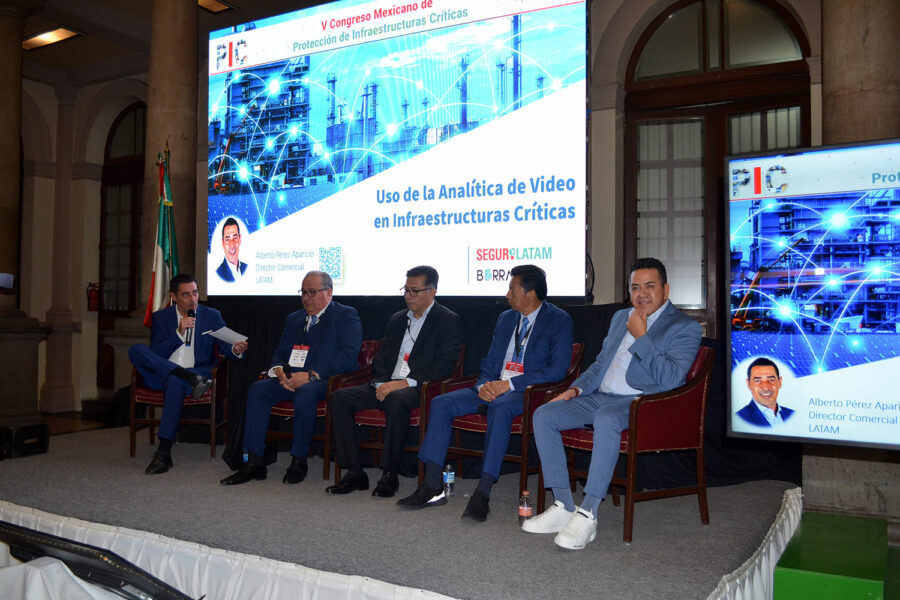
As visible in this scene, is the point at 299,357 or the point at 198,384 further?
the point at 198,384

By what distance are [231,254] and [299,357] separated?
1.67 m

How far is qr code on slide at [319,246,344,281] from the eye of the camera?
522 centimetres

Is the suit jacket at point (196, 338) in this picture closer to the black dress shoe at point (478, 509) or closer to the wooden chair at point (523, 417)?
the wooden chair at point (523, 417)

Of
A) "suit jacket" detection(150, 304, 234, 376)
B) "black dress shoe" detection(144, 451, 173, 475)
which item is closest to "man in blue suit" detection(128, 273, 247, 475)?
"suit jacket" detection(150, 304, 234, 376)

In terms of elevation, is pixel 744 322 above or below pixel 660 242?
below

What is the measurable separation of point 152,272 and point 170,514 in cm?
279

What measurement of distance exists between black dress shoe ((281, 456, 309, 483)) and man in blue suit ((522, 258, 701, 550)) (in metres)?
1.51

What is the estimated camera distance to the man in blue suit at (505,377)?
139 inches

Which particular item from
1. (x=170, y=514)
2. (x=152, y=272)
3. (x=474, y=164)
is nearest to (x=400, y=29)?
(x=474, y=164)

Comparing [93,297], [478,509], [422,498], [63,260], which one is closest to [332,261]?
[422,498]

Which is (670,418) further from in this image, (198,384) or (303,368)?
(198,384)

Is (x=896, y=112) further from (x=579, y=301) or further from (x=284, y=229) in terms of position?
(x=284, y=229)

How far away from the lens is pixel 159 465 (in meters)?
4.39

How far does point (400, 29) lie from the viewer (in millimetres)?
5051
